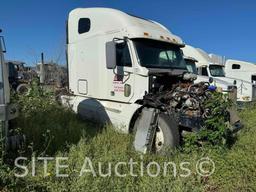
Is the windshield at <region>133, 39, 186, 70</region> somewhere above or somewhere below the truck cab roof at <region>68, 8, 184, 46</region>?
below

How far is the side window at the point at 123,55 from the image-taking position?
7449 millimetres

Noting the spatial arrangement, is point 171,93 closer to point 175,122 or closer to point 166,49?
point 175,122

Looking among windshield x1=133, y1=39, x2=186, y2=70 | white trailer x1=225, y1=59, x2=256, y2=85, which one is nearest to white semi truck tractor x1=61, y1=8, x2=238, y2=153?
windshield x1=133, y1=39, x2=186, y2=70

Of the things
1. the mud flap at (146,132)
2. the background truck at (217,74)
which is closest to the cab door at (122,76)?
the mud flap at (146,132)

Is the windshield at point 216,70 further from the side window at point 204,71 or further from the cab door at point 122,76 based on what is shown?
the cab door at point 122,76

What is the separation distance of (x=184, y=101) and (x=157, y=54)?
183 cm

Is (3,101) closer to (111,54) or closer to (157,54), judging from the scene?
(111,54)

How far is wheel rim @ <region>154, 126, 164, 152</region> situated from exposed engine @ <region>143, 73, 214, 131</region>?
40 centimetres

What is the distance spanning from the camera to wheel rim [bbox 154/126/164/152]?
6.09m

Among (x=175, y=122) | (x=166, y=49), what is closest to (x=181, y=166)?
(x=175, y=122)

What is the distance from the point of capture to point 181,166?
5180 millimetres

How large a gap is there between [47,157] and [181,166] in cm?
220

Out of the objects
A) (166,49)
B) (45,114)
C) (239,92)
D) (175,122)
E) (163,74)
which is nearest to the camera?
(175,122)

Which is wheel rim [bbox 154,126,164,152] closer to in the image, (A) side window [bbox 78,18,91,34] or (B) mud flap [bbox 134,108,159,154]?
(B) mud flap [bbox 134,108,159,154]
